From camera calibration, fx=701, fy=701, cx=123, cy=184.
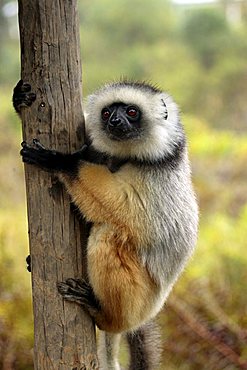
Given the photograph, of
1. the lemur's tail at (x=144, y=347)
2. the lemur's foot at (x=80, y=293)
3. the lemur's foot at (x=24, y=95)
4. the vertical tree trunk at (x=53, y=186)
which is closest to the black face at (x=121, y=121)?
the vertical tree trunk at (x=53, y=186)

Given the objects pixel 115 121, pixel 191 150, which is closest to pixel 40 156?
pixel 115 121

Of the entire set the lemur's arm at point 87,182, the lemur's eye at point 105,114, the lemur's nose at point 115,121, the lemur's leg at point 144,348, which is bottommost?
the lemur's leg at point 144,348

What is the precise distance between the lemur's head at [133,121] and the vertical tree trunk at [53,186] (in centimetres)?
16

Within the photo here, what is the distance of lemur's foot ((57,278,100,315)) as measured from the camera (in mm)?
3273

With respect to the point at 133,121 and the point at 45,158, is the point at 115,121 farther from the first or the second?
the point at 45,158

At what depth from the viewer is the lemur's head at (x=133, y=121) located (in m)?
3.41

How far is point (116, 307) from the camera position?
3.30m

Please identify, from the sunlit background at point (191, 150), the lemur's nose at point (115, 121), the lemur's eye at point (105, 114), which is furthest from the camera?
the sunlit background at point (191, 150)

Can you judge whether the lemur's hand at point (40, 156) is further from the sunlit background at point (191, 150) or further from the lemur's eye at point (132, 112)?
the sunlit background at point (191, 150)

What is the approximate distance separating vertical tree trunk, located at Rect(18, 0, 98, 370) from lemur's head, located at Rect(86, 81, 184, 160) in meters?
0.16

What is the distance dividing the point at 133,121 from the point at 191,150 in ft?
21.9

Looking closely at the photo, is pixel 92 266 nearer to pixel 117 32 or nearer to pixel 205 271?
pixel 205 271

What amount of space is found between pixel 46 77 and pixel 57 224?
679 millimetres

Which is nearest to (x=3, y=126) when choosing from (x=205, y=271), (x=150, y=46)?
(x=150, y=46)
